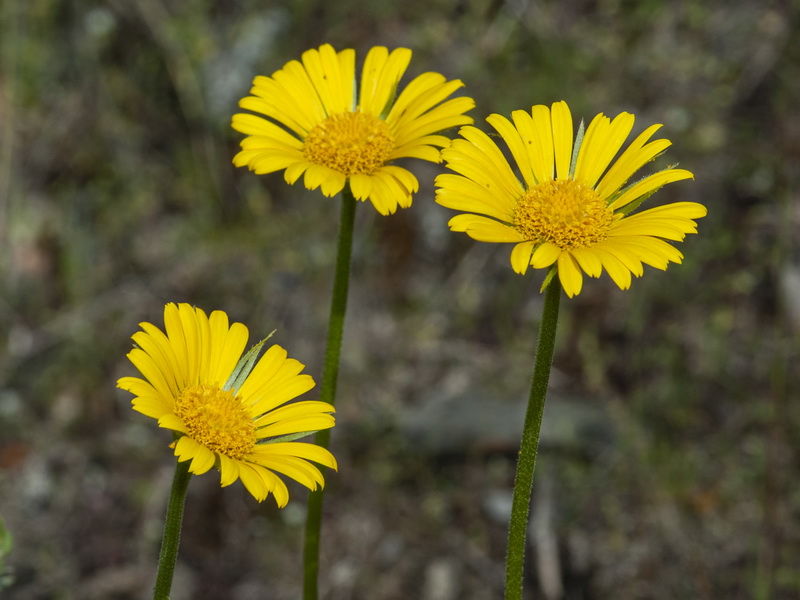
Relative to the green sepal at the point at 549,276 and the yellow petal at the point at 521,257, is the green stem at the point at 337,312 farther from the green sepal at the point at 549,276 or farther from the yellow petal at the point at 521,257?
the green sepal at the point at 549,276

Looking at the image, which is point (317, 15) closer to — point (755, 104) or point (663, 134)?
point (663, 134)

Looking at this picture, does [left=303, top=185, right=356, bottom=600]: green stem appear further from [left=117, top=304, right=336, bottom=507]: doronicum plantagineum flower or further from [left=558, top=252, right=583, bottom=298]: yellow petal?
[left=558, top=252, right=583, bottom=298]: yellow petal

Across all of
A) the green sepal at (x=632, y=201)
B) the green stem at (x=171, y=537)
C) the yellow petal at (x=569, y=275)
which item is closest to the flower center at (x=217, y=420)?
the green stem at (x=171, y=537)

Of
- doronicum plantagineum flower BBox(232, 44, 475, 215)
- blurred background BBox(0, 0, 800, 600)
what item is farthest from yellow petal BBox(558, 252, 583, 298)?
blurred background BBox(0, 0, 800, 600)

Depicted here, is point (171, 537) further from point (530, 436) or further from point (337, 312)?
point (530, 436)

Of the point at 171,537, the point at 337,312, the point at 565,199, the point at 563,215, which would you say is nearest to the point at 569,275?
the point at 563,215
